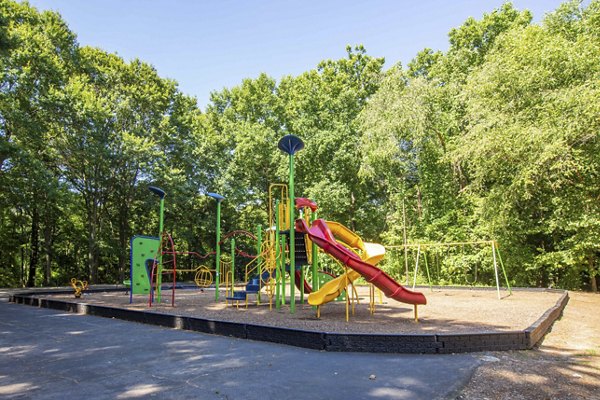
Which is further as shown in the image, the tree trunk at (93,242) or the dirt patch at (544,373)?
the tree trunk at (93,242)

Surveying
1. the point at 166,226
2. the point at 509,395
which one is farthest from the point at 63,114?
the point at 509,395

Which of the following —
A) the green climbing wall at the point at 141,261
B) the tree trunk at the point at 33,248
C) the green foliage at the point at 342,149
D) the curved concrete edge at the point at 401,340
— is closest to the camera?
the curved concrete edge at the point at 401,340

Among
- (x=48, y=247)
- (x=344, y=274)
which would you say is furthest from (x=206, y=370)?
(x=48, y=247)

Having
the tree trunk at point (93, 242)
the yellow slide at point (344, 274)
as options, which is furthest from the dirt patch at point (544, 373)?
the tree trunk at point (93, 242)

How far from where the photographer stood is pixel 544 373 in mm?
4398

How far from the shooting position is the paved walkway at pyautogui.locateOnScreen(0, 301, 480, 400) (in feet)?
12.5

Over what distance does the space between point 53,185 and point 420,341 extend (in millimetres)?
19594

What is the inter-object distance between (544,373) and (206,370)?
3.87 metres

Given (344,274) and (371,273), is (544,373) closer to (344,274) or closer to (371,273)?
(371,273)

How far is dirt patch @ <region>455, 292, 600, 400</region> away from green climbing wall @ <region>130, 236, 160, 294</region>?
34.1 feet

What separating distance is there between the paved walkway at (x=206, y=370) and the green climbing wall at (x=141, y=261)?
18.1 feet

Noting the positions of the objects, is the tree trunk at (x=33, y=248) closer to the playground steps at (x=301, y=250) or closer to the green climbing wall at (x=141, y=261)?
the green climbing wall at (x=141, y=261)

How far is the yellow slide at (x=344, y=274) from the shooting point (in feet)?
27.3

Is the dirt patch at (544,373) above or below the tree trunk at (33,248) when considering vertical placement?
below
